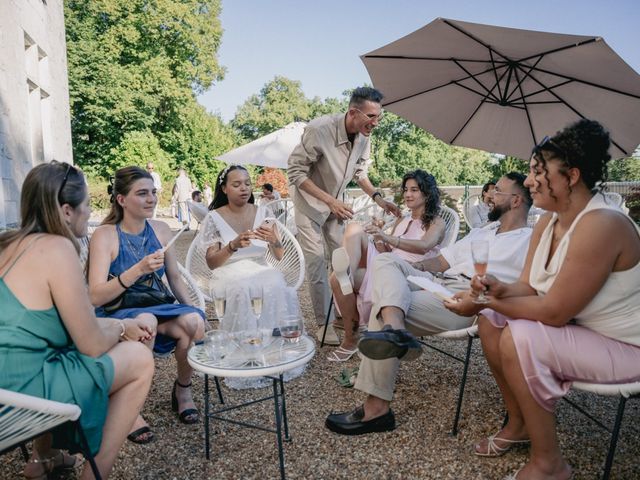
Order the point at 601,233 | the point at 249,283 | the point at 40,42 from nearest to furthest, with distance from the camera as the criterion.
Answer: the point at 601,233, the point at 249,283, the point at 40,42

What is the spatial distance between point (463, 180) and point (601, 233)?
125ft

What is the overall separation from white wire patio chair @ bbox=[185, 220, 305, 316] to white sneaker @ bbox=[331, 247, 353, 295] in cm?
29

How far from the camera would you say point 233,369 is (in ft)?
6.07

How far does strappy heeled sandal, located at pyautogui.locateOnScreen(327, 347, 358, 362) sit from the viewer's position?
11.2 feet

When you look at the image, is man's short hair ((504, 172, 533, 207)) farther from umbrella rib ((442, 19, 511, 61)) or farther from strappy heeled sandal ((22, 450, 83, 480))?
strappy heeled sandal ((22, 450, 83, 480))

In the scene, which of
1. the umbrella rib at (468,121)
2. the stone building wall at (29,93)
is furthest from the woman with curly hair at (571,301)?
the stone building wall at (29,93)

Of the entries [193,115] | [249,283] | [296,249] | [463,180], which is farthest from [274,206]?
[463,180]

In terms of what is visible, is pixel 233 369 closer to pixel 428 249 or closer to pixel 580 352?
pixel 580 352

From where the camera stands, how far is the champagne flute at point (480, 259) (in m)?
1.80

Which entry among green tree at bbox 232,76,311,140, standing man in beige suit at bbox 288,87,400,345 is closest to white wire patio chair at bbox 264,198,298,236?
standing man in beige suit at bbox 288,87,400,345

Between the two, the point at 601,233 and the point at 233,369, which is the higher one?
the point at 601,233

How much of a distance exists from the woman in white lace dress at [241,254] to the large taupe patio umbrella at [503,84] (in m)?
1.63

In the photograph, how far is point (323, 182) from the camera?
394cm

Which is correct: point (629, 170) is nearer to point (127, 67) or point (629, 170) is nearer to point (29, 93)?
point (127, 67)
